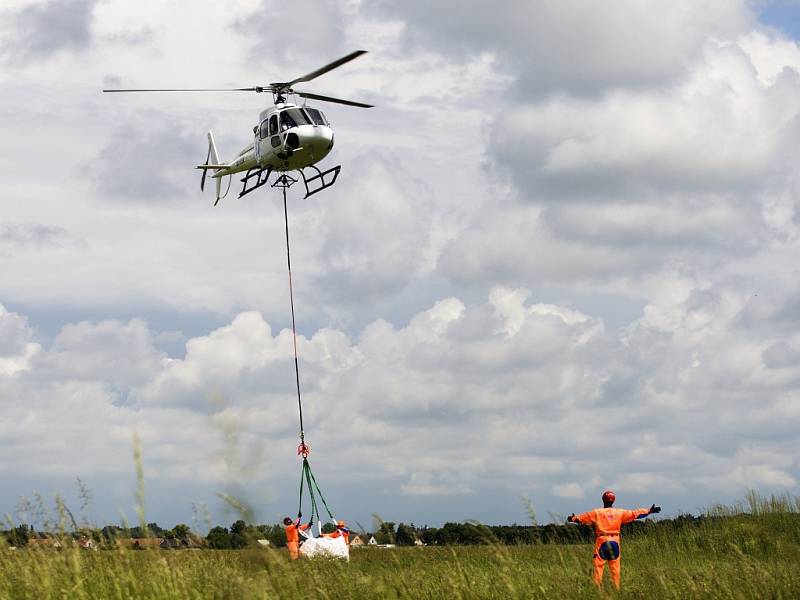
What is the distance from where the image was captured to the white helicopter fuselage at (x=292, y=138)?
919 inches

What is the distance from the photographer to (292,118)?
23.6 meters

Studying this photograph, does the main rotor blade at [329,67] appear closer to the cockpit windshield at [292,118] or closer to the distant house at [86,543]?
the cockpit windshield at [292,118]

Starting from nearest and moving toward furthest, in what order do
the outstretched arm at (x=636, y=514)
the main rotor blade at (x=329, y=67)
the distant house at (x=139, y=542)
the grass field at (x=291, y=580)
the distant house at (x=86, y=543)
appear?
the grass field at (x=291, y=580) → the distant house at (x=139, y=542) → the distant house at (x=86, y=543) → the outstretched arm at (x=636, y=514) → the main rotor blade at (x=329, y=67)

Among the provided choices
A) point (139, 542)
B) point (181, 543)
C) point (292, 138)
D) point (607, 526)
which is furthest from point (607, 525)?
point (292, 138)

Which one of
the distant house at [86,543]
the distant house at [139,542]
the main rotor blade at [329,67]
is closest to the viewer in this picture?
the distant house at [139,542]

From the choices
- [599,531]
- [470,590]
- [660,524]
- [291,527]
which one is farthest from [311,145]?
[470,590]

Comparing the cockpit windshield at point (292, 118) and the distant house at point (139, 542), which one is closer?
the distant house at point (139, 542)

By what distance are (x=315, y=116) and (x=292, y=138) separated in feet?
3.10

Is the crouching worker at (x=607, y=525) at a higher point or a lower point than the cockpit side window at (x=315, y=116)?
lower

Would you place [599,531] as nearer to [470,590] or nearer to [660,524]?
[470,590]

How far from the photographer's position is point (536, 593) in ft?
31.0

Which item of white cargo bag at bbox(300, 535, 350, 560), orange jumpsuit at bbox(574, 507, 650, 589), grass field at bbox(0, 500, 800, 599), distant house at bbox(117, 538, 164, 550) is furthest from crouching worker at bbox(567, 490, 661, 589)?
distant house at bbox(117, 538, 164, 550)

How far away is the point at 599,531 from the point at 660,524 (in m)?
12.0

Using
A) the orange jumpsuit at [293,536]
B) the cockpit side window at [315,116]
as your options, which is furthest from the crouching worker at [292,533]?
the cockpit side window at [315,116]
